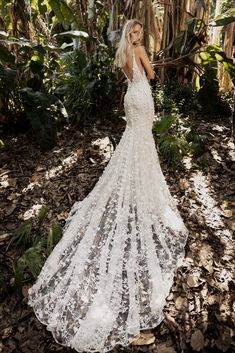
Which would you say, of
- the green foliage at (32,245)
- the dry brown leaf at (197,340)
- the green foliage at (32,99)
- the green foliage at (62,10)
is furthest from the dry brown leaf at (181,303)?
the green foliage at (62,10)

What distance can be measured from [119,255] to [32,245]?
2.37 ft

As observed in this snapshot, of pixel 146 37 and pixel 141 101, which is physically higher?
pixel 146 37

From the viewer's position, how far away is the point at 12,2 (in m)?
3.43

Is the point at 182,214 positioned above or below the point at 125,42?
below

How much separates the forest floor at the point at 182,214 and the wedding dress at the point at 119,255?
110 millimetres

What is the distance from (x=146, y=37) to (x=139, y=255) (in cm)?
307

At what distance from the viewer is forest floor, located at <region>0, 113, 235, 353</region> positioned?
1.86m

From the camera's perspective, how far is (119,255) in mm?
2195

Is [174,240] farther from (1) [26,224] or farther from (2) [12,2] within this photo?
(2) [12,2]

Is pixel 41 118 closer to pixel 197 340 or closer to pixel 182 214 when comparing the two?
pixel 182 214

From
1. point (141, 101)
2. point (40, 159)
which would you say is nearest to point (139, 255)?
point (141, 101)

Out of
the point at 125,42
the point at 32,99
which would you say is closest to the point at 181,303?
the point at 125,42

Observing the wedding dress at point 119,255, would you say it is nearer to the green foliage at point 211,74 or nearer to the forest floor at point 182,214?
the forest floor at point 182,214

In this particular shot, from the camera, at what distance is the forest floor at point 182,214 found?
73.0 inches
